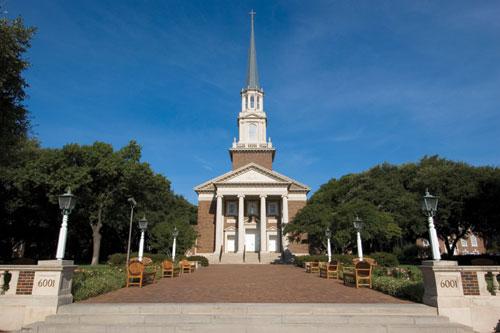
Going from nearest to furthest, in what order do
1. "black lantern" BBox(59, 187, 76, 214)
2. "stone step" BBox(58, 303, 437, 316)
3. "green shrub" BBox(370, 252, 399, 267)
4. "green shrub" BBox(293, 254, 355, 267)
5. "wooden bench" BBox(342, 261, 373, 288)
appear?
"stone step" BBox(58, 303, 437, 316) → "black lantern" BBox(59, 187, 76, 214) → "wooden bench" BBox(342, 261, 373, 288) → "green shrub" BBox(293, 254, 355, 267) → "green shrub" BBox(370, 252, 399, 267)

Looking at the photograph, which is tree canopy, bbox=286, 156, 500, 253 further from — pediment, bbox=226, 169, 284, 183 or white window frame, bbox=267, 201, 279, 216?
pediment, bbox=226, 169, 284, 183

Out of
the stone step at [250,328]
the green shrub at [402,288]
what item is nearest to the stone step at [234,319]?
the stone step at [250,328]

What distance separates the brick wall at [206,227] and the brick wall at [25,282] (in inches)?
1532

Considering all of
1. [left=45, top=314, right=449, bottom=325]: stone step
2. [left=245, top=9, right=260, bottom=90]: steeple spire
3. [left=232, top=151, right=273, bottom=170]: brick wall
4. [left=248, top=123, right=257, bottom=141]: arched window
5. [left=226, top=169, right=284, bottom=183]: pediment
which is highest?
[left=245, top=9, right=260, bottom=90]: steeple spire

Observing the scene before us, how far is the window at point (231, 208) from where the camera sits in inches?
1953

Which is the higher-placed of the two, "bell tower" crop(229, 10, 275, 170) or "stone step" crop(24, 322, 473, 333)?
"bell tower" crop(229, 10, 275, 170)

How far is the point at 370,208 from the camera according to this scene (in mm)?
30844

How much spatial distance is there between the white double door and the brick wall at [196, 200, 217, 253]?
4.81m

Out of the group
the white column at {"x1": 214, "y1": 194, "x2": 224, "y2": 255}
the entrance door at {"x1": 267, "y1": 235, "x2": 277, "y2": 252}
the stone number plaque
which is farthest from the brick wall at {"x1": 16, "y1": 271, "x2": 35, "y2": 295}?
the entrance door at {"x1": 267, "y1": 235, "x2": 277, "y2": 252}

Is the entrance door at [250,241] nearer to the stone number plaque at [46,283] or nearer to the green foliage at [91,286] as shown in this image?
the green foliage at [91,286]

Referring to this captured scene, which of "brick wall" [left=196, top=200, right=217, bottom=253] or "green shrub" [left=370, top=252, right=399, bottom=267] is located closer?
"green shrub" [left=370, top=252, right=399, bottom=267]

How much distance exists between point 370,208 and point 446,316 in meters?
22.9

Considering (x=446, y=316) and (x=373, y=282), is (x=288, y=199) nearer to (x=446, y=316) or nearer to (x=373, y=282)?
(x=373, y=282)

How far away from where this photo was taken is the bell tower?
5356cm
